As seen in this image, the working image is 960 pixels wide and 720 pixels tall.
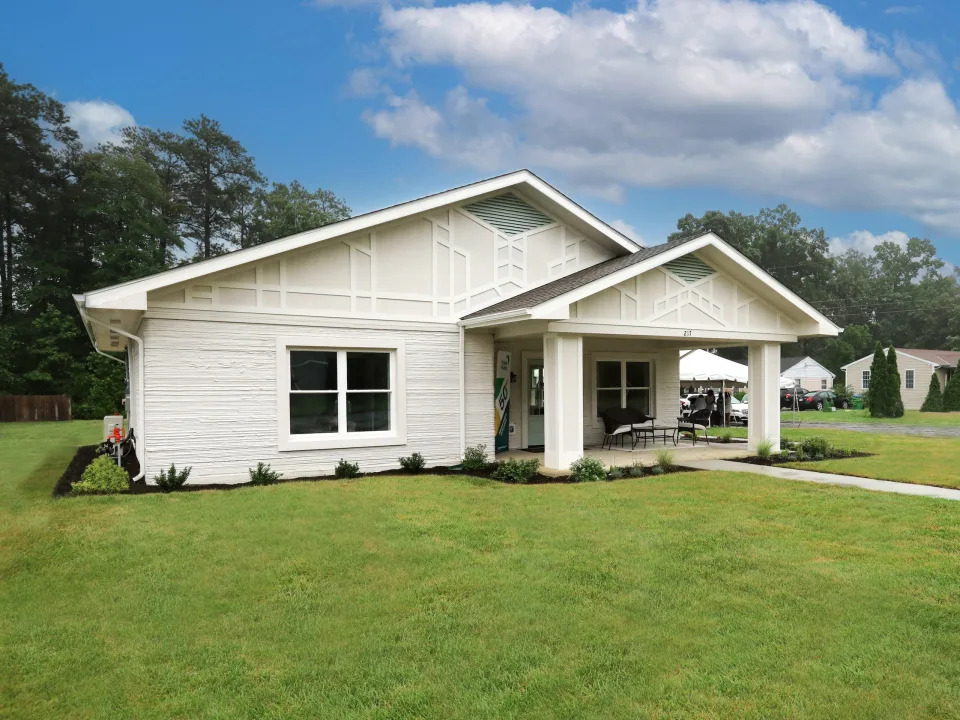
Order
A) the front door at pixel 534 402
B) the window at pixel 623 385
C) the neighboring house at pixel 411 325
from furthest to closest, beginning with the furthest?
the window at pixel 623 385
the front door at pixel 534 402
the neighboring house at pixel 411 325

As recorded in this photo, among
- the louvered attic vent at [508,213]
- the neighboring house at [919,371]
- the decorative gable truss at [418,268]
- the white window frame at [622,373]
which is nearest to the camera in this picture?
the decorative gable truss at [418,268]

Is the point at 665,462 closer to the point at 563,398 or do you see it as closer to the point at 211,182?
the point at 563,398

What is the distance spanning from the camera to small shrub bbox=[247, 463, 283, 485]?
10773mm

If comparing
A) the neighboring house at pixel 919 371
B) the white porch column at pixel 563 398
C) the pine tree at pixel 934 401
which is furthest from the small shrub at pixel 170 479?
the neighboring house at pixel 919 371

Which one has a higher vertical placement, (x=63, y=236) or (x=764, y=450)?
(x=63, y=236)

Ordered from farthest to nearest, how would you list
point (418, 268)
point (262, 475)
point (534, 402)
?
1. point (534, 402)
2. point (418, 268)
3. point (262, 475)

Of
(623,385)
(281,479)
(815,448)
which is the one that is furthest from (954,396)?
(281,479)

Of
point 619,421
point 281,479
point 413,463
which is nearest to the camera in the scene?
point 281,479

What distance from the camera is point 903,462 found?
13.6 meters

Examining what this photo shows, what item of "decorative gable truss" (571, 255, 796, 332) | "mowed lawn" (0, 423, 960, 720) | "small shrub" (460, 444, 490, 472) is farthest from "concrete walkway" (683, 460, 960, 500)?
"small shrub" (460, 444, 490, 472)

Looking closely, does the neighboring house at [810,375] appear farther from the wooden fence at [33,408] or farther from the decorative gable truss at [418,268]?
the wooden fence at [33,408]

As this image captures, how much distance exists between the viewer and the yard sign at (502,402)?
14.5 meters

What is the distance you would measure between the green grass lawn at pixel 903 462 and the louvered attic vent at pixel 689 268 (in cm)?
428

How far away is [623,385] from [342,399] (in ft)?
27.5
